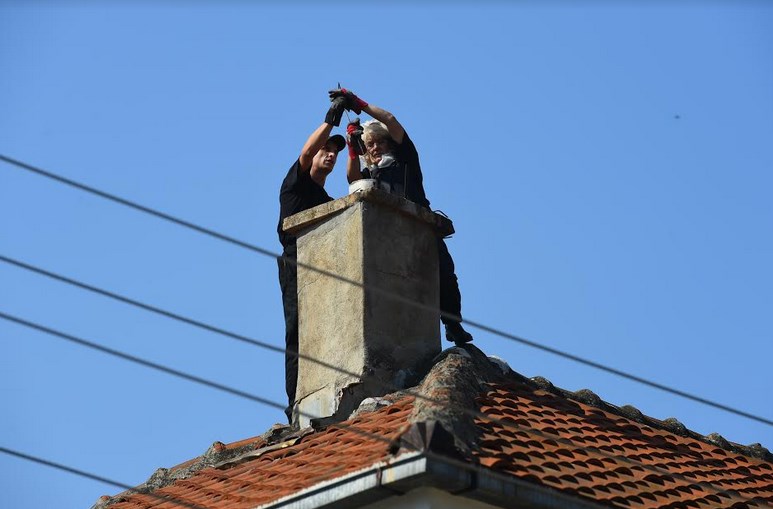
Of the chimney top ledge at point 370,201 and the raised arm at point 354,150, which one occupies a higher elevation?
the raised arm at point 354,150

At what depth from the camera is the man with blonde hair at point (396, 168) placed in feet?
39.6

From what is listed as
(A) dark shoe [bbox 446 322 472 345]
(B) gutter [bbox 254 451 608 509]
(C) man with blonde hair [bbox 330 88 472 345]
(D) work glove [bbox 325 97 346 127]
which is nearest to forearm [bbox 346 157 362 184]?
(C) man with blonde hair [bbox 330 88 472 345]

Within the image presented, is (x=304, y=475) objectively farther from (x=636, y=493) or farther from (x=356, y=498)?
(x=636, y=493)

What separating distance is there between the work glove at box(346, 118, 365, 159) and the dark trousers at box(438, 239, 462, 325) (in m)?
1.01

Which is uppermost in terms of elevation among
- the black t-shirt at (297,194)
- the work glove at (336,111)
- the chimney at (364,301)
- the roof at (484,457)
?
the work glove at (336,111)

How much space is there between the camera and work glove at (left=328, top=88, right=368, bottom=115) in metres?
11.9

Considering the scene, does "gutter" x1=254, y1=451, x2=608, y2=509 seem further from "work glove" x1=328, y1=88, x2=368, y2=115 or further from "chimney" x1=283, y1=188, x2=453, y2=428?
"work glove" x1=328, y1=88, x2=368, y2=115

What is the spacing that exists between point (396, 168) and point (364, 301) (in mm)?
1463

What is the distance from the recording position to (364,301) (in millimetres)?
11227

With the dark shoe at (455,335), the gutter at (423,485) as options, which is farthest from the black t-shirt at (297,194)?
the gutter at (423,485)

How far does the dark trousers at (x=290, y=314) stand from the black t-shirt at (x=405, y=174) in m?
0.84

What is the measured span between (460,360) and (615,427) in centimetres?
131

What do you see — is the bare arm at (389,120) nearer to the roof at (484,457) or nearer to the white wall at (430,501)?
the roof at (484,457)

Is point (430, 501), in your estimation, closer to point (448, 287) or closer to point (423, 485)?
point (423, 485)
